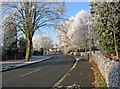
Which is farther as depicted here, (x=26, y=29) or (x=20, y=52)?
(x=20, y=52)

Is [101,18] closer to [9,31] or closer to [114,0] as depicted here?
[114,0]

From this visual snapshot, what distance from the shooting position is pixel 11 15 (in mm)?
45375

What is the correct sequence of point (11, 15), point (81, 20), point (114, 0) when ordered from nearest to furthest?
point (114, 0)
point (11, 15)
point (81, 20)

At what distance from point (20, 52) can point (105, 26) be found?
32.8 metres

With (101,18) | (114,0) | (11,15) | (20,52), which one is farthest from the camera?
(20,52)

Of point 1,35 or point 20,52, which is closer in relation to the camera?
point 1,35

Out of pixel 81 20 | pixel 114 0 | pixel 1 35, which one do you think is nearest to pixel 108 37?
pixel 114 0

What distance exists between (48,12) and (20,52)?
1679 centimetres

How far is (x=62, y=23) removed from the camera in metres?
48.5

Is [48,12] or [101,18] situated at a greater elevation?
[48,12]

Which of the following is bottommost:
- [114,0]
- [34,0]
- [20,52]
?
[20,52]

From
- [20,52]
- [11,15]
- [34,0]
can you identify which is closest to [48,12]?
[34,0]

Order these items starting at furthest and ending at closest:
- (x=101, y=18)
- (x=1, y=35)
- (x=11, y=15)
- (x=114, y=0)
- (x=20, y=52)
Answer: (x=20, y=52), (x=1, y=35), (x=11, y=15), (x=101, y=18), (x=114, y=0)

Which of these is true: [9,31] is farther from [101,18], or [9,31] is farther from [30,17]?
[101,18]
